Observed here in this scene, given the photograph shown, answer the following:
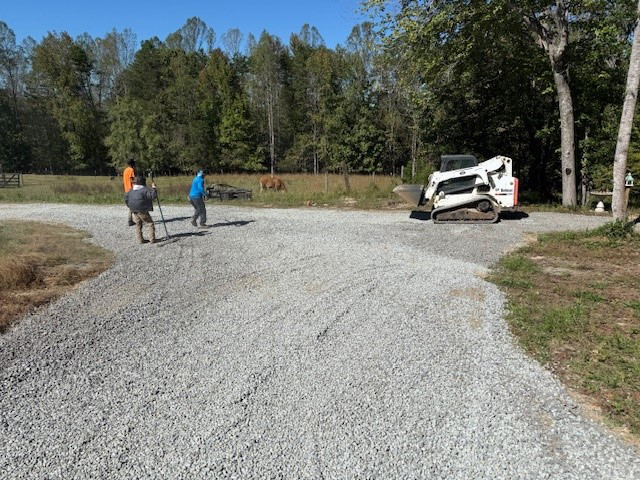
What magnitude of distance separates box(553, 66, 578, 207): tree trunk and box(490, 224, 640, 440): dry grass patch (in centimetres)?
605

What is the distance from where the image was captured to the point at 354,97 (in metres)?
45.3

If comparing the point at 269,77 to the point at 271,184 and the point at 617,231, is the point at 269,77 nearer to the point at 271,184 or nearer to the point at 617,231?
the point at 271,184

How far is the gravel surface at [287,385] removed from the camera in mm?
2955

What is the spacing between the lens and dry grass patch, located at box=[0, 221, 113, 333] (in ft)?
20.0

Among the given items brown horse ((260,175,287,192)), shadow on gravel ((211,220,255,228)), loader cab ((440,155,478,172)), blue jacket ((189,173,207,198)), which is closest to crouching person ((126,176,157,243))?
blue jacket ((189,173,207,198))

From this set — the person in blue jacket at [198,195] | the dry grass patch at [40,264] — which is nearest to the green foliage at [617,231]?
the person in blue jacket at [198,195]

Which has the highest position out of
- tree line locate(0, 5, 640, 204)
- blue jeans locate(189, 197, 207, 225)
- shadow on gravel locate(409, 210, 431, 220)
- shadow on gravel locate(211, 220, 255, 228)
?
tree line locate(0, 5, 640, 204)

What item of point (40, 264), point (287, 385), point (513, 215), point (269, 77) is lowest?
point (287, 385)

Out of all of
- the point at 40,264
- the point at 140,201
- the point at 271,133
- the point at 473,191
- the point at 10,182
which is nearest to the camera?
the point at 40,264

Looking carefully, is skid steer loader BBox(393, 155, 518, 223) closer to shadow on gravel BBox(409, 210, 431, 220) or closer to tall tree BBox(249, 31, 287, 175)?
shadow on gravel BBox(409, 210, 431, 220)

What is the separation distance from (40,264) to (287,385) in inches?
252

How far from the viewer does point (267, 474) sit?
2.84 metres

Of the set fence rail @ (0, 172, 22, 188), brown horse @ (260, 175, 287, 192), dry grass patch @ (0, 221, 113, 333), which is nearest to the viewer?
dry grass patch @ (0, 221, 113, 333)

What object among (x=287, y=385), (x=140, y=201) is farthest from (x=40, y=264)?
(x=287, y=385)
